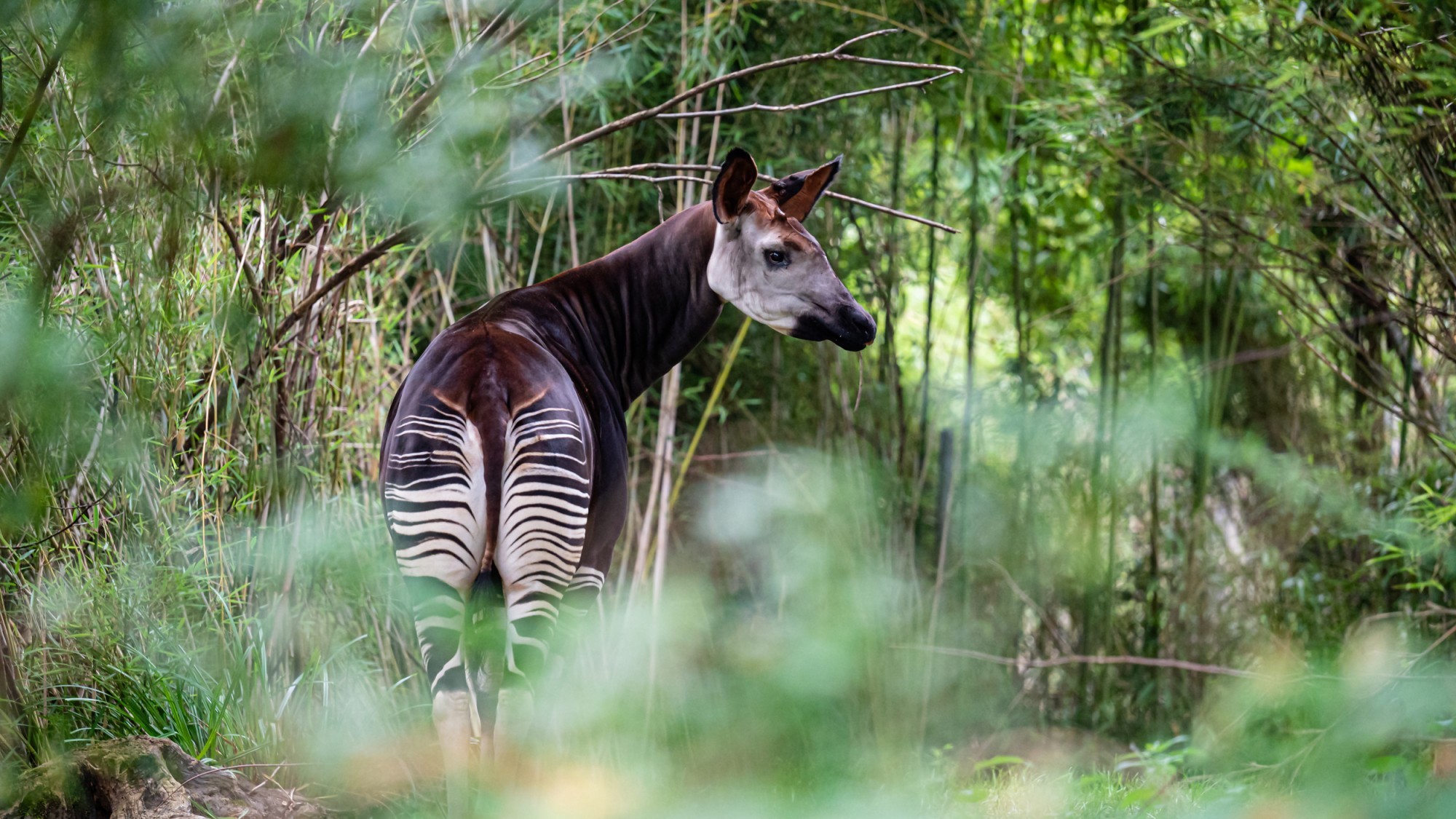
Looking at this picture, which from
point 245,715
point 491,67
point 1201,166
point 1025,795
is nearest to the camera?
point 245,715

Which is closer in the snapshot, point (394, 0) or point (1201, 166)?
point (394, 0)

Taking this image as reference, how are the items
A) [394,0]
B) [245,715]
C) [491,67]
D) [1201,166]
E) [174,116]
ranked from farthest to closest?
[1201,166] → [491,67] → [245,715] → [394,0] → [174,116]

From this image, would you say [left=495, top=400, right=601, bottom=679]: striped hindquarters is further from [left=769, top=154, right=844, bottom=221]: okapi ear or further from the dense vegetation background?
[left=769, top=154, right=844, bottom=221]: okapi ear

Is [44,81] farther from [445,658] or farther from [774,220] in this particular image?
[774,220]

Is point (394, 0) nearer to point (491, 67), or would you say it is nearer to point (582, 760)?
point (491, 67)

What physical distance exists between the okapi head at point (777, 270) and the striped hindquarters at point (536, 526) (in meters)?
0.42

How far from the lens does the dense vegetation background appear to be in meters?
1.93

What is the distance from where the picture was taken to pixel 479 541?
185 centimetres

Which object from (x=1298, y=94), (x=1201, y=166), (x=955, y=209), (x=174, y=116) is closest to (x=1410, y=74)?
(x=1298, y=94)

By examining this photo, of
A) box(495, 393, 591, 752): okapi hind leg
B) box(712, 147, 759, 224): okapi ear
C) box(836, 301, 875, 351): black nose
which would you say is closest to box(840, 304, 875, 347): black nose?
box(836, 301, 875, 351): black nose

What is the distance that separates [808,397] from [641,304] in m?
2.17

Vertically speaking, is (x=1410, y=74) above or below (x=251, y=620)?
above

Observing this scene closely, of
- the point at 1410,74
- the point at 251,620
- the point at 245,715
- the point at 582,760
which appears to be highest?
the point at 1410,74

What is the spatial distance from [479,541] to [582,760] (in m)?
0.93
